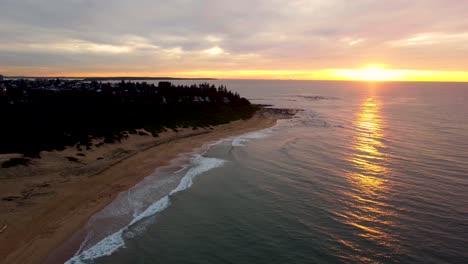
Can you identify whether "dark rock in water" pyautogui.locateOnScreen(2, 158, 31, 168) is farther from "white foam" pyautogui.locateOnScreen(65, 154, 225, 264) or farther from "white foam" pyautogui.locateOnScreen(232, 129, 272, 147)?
"white foam" pyautogui.locateOnScreen(232, 129, 272, 147)

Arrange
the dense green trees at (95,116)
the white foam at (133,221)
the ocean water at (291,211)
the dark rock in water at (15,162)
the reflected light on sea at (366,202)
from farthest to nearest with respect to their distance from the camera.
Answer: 1. the dense green trees at (95,116)
2. the dark rock in water at (15,162)
3. the reflected light on sea at (366,202)
4. the ocean water at (291,211)
5. the white foam at (133,221)

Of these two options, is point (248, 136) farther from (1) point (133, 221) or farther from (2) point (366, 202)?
(1) point (133, 221)

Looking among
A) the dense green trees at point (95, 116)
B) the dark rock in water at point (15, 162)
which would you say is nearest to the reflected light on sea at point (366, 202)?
the dark rock in water at point (15, 162)

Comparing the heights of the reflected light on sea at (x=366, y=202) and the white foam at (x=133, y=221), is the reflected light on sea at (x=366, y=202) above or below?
above

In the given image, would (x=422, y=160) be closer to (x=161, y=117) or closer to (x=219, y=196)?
(x=219, y=196)

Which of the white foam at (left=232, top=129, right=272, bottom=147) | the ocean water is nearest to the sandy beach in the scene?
the ocean water

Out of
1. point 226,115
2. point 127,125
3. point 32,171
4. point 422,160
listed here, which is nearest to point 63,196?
point 32,171

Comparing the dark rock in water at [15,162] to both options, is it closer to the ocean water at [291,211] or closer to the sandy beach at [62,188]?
the sandy beach at [62,188]
